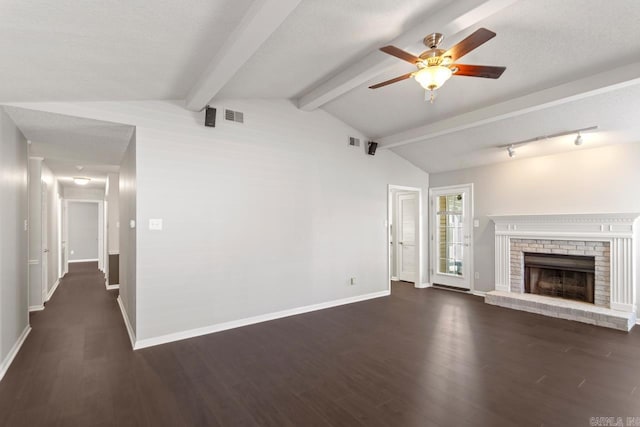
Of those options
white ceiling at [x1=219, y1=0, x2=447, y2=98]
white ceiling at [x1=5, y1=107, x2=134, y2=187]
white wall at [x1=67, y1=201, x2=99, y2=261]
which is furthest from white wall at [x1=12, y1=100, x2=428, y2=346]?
white wall at [x1=67, y1=201, x2=99, y2=261]

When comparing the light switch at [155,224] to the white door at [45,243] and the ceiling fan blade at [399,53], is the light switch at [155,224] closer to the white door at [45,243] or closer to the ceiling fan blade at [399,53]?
the ceiling fan blade at [399,53]

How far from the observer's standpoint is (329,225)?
17.2 feet

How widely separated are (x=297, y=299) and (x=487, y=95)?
12.6 feet

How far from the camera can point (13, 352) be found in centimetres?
325

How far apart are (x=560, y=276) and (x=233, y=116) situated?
5.90 meters

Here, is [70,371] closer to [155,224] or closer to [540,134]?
[155,224]

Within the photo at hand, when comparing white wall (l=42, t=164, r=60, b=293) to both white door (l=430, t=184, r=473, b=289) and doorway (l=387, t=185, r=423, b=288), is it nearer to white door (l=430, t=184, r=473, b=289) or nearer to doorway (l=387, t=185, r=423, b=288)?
doorway (l=387, t=185, r=423, b=288)

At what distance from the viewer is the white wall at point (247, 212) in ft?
11.9

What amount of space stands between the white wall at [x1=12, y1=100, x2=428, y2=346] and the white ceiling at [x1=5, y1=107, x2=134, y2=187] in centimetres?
20

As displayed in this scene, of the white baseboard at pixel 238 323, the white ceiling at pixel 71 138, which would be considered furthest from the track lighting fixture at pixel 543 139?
the white ceiling at pixel 71 138

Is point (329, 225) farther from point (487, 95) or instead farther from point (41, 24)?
point (41, 24)

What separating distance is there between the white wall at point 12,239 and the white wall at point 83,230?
28.2 ft

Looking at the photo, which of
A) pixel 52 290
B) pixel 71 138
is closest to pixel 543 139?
pixel 71 138

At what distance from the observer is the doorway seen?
6848mm
